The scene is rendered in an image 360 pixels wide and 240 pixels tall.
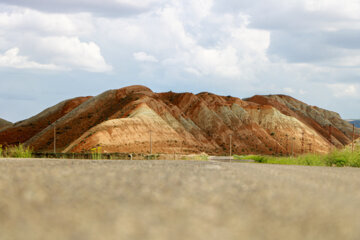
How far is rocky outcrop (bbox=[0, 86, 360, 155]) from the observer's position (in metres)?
77.3

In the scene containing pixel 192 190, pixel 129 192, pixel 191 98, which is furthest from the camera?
pixel 191 98

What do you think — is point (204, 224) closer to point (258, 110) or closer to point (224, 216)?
point (224, 216)

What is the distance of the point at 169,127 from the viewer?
84000 mm

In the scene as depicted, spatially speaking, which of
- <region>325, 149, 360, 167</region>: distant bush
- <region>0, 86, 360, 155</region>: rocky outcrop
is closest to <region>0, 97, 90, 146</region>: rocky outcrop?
<region>0, 86, 360, 155</region>: rocky outcrop

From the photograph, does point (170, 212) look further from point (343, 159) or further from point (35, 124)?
point (35, 124)

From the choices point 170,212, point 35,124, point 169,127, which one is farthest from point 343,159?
point 35,124

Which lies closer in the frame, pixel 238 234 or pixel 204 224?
pixel 238 234

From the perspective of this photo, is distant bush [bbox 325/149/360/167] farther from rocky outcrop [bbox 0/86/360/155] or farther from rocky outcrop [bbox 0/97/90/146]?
rocky outcrop [bbox 0/97/90/146]

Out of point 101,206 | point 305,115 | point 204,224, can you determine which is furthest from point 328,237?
point 305,115

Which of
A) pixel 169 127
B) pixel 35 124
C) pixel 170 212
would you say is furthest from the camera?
pixel 35 124

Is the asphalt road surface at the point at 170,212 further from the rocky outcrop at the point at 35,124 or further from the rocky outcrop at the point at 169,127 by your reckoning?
the rocky outcrop at the point at 35,124

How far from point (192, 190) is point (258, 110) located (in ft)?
351

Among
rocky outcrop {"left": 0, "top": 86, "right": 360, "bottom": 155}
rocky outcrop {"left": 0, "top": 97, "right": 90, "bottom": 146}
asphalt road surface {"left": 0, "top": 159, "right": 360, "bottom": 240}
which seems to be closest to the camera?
asphalt road surface {"left": 0, "top": 159, "right": 360, "bottom": 240}

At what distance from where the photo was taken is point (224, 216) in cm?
473
